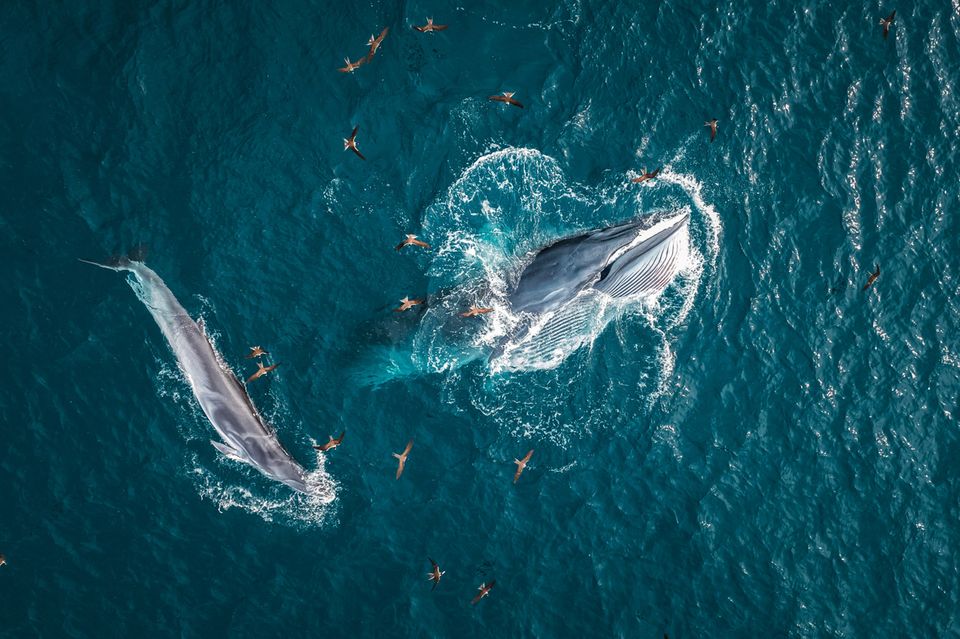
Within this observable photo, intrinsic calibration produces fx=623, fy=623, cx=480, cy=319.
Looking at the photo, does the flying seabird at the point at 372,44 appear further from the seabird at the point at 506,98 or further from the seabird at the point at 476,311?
the seabird at the point at 476,311

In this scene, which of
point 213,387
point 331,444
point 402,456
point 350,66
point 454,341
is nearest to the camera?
Answer: point 350,66

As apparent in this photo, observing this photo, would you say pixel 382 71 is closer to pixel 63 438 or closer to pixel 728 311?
pixel 728 311

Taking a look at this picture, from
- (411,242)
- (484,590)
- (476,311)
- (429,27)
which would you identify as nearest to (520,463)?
(484,590)

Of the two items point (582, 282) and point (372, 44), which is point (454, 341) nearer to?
point (582, 282)

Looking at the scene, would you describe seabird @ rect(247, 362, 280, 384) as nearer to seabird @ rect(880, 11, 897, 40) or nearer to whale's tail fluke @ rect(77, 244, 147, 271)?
whale's tail fluke @ rect(77, 244, 147, 271)

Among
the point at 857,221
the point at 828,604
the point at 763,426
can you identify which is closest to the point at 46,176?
the point at 763,426
